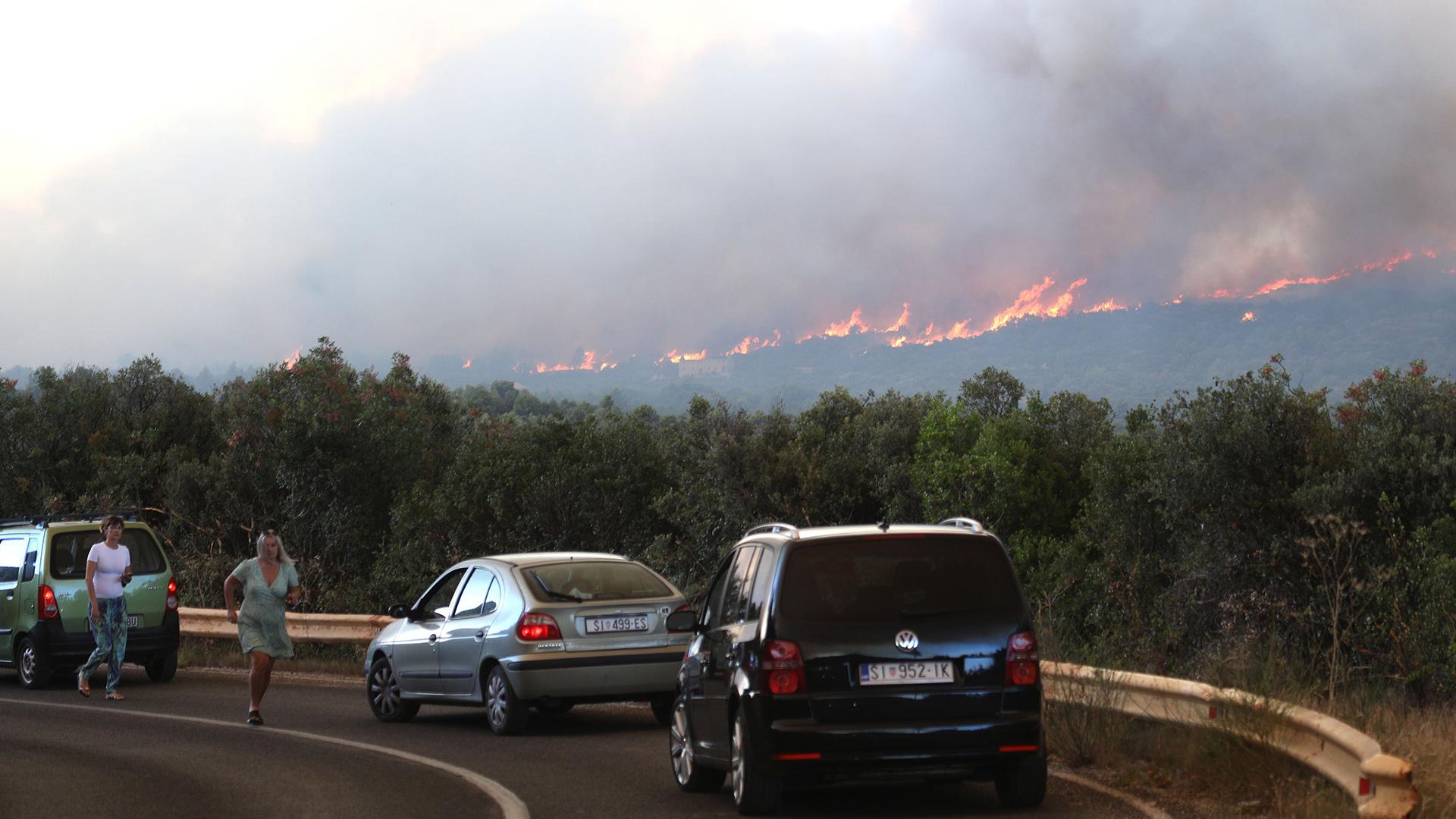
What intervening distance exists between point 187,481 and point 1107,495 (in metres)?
22.2

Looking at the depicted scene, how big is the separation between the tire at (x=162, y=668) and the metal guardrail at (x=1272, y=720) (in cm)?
1278

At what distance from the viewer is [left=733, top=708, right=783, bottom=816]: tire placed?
859 cm

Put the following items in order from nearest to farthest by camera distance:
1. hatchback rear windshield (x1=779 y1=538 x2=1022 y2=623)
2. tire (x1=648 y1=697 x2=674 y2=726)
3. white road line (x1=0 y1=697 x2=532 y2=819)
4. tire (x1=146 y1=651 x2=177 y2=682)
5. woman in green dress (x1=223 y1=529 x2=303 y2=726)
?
1. hatchback rear windshield (x1=779 y1=538 x2=1022 y2=623)
2. white road line (x1=0 y1=697 x2=532 y2=819)
3. tire (x1=648 y1=697 x2=674 y2=726)
4. woman in green dress (x1=223 y1=529 x2=303 y2=726)
5. tire (x1=146 y1=651 x2=177 y2=682)

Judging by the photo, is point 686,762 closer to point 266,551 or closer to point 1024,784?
point 1024,784

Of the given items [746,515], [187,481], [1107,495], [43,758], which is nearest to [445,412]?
[187,481]

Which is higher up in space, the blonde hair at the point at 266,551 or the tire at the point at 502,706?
the blonde hair at the point at 266,551

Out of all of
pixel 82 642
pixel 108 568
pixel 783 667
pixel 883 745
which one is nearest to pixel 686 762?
pixel 783 667

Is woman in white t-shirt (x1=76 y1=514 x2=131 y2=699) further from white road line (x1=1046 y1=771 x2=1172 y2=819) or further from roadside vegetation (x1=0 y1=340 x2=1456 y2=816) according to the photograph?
white road line (x1=1046 y1=771 x2=1172 y2=819)

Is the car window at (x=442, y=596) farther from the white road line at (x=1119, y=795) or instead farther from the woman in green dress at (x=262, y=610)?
the white road line at (x=1119, y=795)

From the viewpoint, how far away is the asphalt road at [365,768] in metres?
9.46

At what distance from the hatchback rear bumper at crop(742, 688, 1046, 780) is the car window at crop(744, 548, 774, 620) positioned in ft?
1.76

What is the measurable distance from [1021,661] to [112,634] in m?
12.4

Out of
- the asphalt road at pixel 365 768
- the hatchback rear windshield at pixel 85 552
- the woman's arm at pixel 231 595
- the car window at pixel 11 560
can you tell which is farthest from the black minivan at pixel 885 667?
the car window at pixel 11 560

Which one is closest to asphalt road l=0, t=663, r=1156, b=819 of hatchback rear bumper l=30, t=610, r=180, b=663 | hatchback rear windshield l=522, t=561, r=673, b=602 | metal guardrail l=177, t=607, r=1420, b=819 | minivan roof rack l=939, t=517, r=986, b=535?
metal guardrail l=177, t=607, r=1420, b=819
